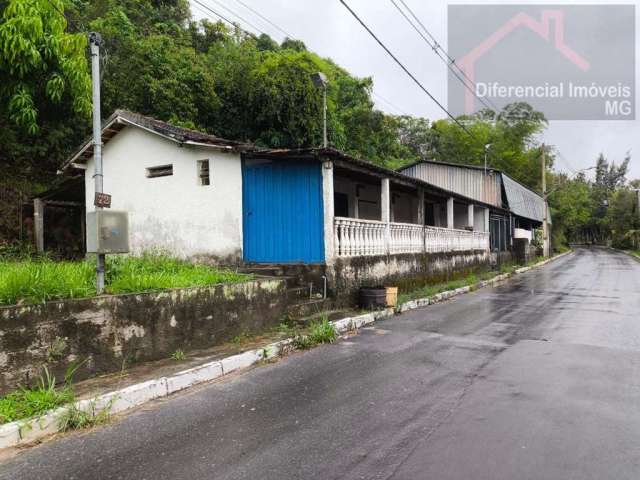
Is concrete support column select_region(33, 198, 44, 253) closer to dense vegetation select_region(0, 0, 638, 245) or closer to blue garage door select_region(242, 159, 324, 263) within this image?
dense vegetation select_region(0, 0, 638, 245)

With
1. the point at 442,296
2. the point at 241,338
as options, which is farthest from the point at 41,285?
the point at 442,296

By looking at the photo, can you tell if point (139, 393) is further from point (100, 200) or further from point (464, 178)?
point (464, 178)

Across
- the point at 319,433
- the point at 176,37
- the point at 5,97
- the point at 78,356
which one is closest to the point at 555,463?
the point at 319,433

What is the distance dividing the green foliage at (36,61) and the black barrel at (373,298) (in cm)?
981

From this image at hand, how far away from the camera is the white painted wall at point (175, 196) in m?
10.6

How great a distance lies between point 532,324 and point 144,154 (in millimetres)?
9959

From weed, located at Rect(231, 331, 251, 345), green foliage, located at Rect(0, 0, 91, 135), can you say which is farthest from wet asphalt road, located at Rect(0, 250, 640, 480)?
green foliage, located at Rect(0, 0, 91, 135)

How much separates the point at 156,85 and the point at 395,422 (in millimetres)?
18060

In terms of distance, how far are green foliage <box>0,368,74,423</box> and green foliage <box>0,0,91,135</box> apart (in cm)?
1085

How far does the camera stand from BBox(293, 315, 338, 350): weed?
7227 mm

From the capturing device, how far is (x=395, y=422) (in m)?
4.17

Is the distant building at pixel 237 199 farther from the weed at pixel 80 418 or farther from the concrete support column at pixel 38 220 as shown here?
the weed at pixel 80 418

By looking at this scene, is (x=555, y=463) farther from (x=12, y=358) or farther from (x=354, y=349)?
(x=12, y=358)

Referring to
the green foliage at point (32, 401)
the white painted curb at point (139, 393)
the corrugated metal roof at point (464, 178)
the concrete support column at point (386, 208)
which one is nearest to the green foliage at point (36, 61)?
the concrete support column at point (386, 208)
